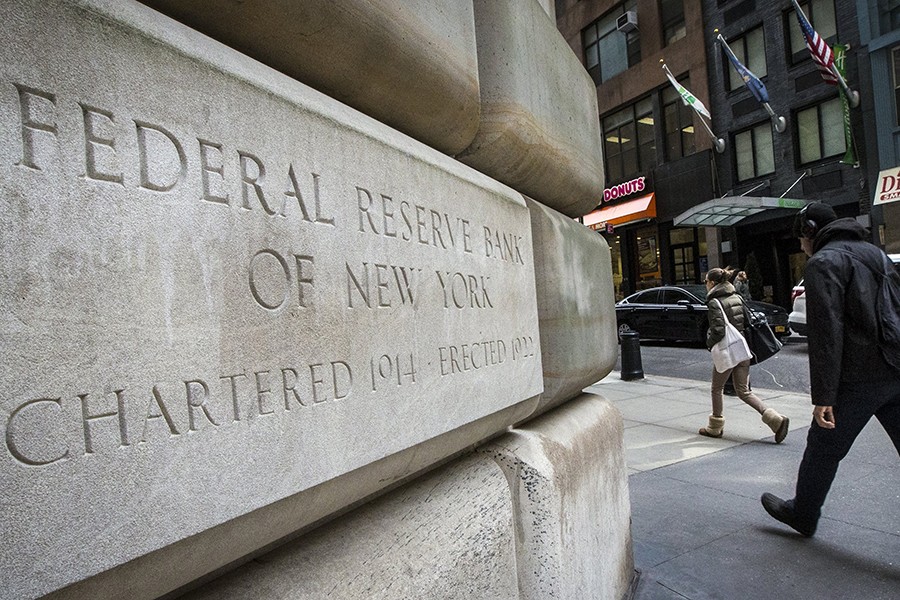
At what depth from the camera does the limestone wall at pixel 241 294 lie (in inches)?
32.3

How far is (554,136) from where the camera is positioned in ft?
8.16

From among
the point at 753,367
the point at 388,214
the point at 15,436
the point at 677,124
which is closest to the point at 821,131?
the point at 677,124

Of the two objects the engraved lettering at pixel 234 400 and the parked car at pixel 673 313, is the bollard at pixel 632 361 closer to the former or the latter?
the parked car at pixel 673 313

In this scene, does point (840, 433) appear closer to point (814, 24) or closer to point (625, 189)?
point (814, 24)

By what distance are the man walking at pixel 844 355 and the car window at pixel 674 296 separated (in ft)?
40.0

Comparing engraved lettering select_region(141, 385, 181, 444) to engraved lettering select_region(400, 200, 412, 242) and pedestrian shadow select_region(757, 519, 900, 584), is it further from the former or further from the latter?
pedestrian shadow select_region(757, 519, 900, 584)

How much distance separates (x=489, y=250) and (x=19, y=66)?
1299 millimetres

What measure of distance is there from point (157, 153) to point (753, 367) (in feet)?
38.2

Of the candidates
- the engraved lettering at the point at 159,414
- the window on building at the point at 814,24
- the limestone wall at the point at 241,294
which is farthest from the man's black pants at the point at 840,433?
Answer: the window on building at the point at 814,24

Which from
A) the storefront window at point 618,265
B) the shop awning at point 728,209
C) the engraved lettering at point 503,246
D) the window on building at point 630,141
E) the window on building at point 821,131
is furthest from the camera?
the storefront window at point 618,265

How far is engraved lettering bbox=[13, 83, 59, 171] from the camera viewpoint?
81 centimetres

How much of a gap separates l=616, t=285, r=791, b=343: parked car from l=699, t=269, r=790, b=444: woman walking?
6947mm

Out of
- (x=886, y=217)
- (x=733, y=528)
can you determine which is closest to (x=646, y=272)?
(x=886, y=217)

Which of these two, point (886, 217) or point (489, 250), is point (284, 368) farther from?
point (886, 217)
